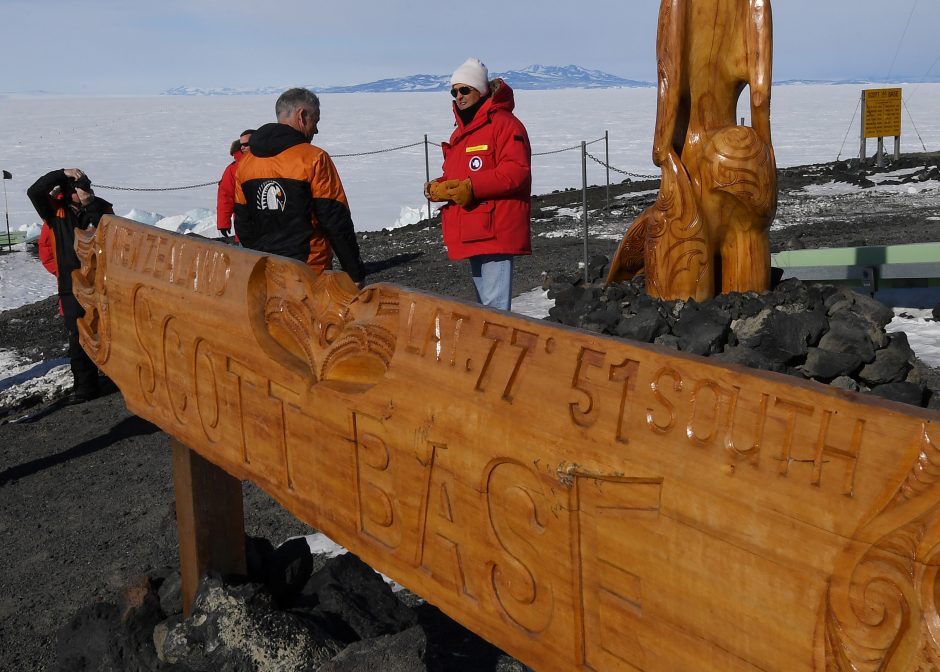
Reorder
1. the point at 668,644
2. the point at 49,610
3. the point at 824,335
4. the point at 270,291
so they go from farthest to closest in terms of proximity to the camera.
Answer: the point at 824,335 → the point at 49,610 → the point at 270,291 → the point at 668,644

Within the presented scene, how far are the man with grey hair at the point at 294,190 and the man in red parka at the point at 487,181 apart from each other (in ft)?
1.89

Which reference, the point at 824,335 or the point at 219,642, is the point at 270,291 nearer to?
the point at 219,642

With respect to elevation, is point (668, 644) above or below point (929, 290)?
above

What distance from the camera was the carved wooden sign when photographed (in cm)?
103

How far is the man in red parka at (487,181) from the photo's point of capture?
12.2 ft

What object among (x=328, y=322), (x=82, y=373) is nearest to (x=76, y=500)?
(x=82, y=373)

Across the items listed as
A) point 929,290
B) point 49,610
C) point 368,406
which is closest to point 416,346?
point 368,406

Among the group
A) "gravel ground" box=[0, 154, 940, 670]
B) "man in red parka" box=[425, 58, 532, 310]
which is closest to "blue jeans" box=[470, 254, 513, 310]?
"man in red parka" box=[425, 58, 532, 310]

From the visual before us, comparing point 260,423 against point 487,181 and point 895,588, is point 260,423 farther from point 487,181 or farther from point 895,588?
point 487,181

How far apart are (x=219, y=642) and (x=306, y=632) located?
24 cm

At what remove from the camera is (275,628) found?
246 cm

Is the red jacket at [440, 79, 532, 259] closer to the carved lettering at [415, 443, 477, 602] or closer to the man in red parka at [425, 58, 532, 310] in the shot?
the man in red parka at [425, 58, 532, 310]

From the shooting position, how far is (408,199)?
758 inches

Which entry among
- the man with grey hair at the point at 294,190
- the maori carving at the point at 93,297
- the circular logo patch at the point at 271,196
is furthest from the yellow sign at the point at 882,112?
the maori carving at the point at 93,297
